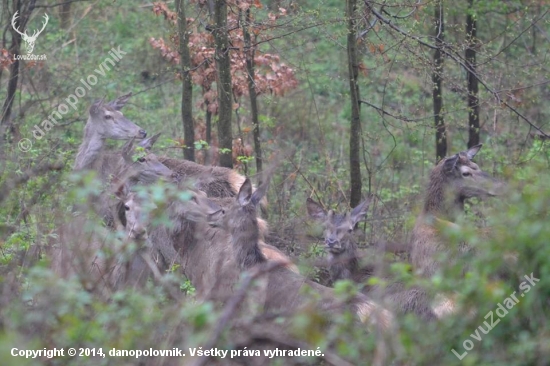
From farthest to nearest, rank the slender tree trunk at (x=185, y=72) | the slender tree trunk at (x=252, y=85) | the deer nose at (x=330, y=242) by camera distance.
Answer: the slender tree trunk at (x=185, y=72), the slender tree trunk at (x=252, y=85), the deer nose at (x=330, y=242)

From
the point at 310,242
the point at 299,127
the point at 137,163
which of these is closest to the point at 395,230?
the point at 310,242

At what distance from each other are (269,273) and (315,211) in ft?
7.05

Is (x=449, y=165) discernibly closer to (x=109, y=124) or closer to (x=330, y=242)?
(x=330, y=242)

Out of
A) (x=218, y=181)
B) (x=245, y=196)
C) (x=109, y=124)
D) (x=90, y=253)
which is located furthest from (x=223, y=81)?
(x=90, y=253)

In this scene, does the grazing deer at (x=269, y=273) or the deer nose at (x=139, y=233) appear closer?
the grazing deer at (x=269, y=273)

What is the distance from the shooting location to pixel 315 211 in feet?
31.1

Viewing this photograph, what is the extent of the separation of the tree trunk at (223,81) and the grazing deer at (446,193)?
2.75m

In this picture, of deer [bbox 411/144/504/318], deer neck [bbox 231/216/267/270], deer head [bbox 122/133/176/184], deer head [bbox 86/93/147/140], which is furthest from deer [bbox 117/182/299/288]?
deer head [bbox 86/93/147/140]

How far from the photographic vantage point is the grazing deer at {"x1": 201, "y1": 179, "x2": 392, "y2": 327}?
6895 millimetres

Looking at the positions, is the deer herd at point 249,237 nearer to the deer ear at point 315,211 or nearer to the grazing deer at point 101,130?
the deer ear at point 315,211

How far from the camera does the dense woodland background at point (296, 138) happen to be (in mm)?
4980

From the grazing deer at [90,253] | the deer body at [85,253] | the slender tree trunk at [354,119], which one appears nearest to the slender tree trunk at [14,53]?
the slender tree trunk at [354,119]

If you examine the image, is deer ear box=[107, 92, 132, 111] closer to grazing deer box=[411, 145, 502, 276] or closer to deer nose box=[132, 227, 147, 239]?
deer nose box=[132, 227, 147, 239]

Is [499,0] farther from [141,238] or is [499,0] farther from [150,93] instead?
[141,238]
